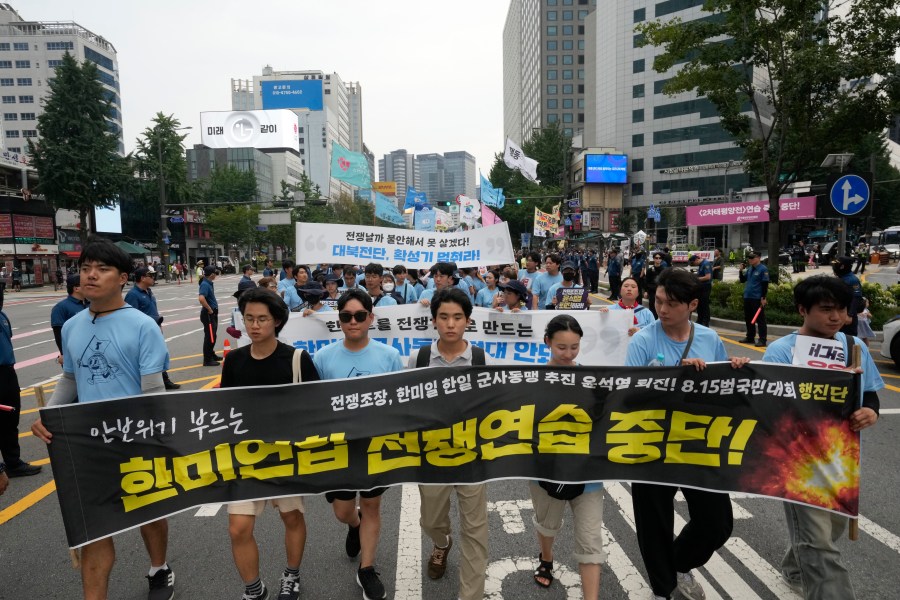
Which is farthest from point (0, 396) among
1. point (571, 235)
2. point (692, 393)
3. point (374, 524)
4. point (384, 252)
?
point (571, 235)

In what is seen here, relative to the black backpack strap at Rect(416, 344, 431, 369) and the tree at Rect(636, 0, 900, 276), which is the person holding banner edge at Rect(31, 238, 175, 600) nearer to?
the black backpack strap at Rect(416, 344, 431, 369)

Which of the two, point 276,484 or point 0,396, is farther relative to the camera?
point 0,396

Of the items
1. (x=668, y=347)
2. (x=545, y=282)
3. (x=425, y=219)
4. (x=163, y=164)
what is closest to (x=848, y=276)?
(x=545, y=282)

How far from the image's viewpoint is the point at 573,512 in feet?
10.0

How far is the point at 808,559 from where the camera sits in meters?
2.73

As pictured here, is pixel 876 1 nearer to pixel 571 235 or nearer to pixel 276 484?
pixel 276 484

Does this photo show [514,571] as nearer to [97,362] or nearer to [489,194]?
[97,362]

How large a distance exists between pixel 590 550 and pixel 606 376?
913 mm

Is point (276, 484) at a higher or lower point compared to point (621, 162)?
lower

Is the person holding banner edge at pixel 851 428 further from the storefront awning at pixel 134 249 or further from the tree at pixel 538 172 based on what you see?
the tree at pixel 538 172

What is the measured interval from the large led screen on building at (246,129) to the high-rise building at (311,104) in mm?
14737

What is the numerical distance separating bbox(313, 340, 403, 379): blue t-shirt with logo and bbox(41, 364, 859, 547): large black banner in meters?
0.21

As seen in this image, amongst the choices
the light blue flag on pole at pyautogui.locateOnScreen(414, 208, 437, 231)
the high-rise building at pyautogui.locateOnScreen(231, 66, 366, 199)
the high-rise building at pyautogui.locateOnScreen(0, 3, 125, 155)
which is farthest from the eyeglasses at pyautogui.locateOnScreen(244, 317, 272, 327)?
the high-rise building at pyautogui.locateOnScreen(0, 3, 125, 155)

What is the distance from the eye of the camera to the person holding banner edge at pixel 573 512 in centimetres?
287
